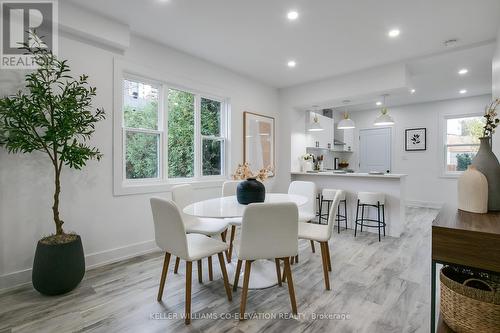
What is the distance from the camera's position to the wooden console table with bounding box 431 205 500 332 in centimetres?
118

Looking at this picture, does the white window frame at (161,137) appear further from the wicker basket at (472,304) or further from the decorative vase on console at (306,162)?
the wicker basket at (472,304)

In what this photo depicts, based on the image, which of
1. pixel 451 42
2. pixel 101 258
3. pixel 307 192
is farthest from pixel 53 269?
pixel 451 42

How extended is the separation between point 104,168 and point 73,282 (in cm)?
122

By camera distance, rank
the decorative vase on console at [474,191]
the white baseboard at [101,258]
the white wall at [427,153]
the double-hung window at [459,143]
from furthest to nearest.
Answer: the white wall at [427,153] → the double-hung window at [459,143] → the white baseboard at [101,258] → the decorative vase on console at [474,191]

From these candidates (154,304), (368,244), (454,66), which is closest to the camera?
(154,304)

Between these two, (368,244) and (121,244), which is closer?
(121,244)

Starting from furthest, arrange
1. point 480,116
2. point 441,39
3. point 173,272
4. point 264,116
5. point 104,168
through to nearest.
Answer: point 480,116
point 264,116
point 441,39
point 104,168
point 173,272

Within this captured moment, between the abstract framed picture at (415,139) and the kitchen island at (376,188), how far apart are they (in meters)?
3.12

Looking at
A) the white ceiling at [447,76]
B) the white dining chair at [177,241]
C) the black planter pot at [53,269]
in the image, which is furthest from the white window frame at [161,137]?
the white ceiling at [447,76]

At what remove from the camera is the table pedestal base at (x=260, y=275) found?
2.44 meters

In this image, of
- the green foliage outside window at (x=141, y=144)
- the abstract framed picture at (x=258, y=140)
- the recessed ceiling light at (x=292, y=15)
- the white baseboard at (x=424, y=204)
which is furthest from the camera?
the white baseboard at (x=424, y=204)

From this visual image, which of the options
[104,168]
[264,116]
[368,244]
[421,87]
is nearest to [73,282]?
[104,168]

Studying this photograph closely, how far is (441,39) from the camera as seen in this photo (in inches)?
128

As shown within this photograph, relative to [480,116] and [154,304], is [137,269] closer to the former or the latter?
[154,304]
